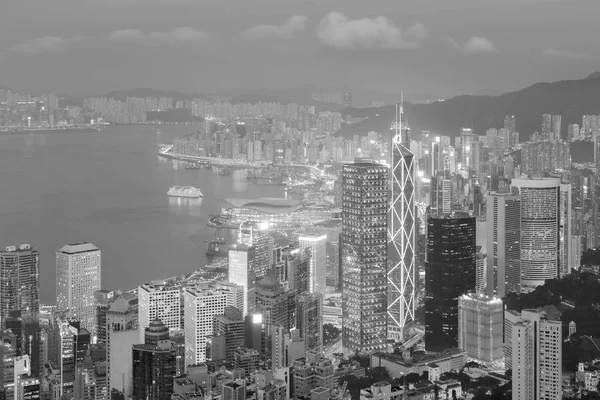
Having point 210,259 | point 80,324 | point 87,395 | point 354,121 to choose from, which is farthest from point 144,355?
point 354,121

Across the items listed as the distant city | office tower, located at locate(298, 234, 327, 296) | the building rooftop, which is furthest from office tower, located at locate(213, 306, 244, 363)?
the building rooftop

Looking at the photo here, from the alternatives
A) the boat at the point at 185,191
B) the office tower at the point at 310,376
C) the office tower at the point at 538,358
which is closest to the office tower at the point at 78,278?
the office tower at the point at 310,376

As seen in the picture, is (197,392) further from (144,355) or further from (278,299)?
(278,299)

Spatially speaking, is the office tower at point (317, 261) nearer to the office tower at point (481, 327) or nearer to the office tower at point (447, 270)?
the office tower at point (447, 270)

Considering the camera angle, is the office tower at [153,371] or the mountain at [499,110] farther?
the mountain at [499,110]

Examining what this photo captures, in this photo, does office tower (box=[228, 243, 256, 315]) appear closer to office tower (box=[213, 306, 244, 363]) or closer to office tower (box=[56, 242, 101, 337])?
office tower (box=[213, 306, 244, 363])
